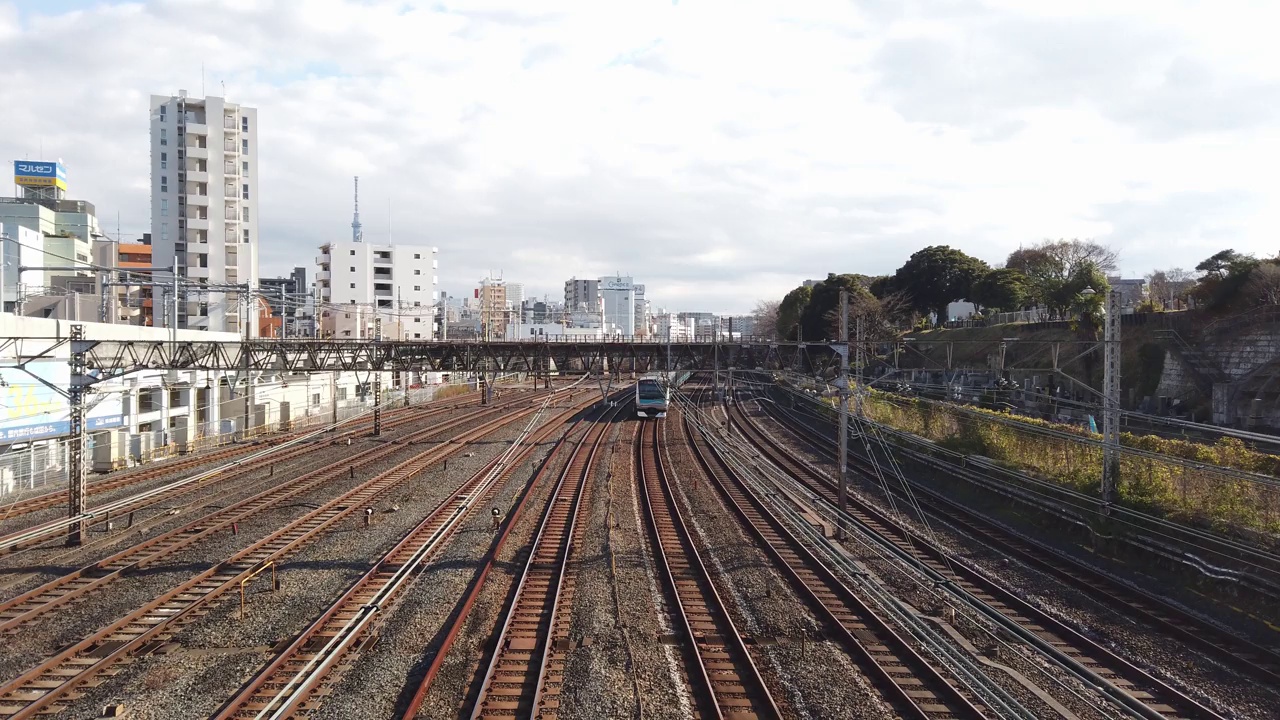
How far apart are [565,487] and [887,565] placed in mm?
9432

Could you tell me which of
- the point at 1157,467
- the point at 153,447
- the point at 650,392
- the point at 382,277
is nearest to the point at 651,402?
the point at 650,392

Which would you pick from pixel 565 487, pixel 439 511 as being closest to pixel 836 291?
pixel 565 487

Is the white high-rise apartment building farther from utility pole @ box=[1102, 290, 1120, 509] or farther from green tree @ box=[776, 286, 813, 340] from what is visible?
utility pole @ box=[1102, 290, 1120, 509]

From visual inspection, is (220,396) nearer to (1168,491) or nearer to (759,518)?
(759,518)

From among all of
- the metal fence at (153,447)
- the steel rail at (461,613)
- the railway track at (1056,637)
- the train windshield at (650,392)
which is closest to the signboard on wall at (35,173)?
the metal fence at (153,447)

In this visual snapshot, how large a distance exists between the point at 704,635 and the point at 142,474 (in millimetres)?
18925

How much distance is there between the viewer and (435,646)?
9141mm

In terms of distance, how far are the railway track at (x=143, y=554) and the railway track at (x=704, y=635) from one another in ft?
29.6

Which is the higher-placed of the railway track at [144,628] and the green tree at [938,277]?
the green tree at [938,277]

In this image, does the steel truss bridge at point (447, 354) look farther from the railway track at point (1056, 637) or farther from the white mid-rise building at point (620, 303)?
the white mid-rise building at point (620, 303)

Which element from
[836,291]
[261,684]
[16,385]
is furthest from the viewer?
[836,291]

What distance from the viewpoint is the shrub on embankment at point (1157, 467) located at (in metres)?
11.5

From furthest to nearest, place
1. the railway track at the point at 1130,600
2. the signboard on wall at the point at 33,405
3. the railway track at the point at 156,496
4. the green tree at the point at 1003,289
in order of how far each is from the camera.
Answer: the green tree at the point at 1003,289, the signboard on wall at the point at 33,405, the railway track at the point at 156,496, the railway track at the point at 1130,600

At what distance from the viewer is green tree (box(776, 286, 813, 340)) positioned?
58.8 meters
